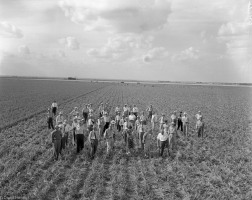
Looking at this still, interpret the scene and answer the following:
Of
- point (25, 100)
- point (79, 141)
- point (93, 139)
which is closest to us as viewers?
point (93, 139)

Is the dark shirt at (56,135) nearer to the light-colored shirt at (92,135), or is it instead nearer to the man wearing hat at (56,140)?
the man wearing hat at (56,140)

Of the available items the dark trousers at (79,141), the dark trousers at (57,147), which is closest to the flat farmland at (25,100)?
the dark trousers at (79,141)

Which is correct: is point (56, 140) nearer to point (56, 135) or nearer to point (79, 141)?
Answer: point (56, 135)

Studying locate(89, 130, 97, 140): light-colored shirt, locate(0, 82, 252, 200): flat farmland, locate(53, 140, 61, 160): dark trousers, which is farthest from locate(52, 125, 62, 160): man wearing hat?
locate(89, 130, 97, 140): light-colored shirt

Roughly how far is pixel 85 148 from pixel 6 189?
220 inches

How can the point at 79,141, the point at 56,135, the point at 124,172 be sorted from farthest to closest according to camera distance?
1. the point at 79,141
2. the point at 56,135
3. the point at 124,172

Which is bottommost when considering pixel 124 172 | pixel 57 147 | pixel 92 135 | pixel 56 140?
pixel 124 172

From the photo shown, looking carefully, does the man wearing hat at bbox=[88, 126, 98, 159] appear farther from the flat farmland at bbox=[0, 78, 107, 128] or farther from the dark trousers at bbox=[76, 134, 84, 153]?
the flat farmland at bbox=[0, 78, 107, 128]

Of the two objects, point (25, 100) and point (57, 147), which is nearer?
point (57, 147)

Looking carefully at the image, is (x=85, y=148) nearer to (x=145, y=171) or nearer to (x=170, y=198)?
(x=145, y=171)

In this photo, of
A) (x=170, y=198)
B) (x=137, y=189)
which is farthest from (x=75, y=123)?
(x=170, y=198)

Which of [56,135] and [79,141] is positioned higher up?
[56,135]

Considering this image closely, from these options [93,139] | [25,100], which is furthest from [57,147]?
[25,100]

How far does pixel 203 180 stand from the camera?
10508 mm
